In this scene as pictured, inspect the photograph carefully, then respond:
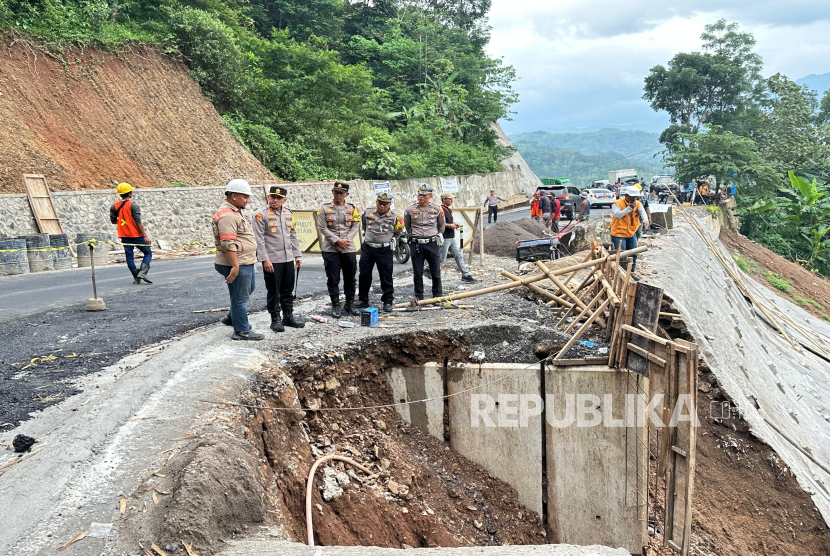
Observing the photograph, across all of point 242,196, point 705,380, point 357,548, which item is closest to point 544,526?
point 705,380

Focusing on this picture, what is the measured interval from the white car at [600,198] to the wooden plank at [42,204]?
2654 centimetres

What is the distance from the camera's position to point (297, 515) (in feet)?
14.4

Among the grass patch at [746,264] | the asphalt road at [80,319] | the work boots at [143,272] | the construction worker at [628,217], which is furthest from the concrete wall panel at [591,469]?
the grass patch at [746,264]

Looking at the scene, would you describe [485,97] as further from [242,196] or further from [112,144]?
[242,196]

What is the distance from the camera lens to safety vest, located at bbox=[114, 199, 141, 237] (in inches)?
387

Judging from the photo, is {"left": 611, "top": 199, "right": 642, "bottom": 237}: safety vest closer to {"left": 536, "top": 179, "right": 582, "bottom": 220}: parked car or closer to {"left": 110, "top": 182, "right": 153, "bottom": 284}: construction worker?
{"left": 110, "top": 182, "right": 153, "bottom": 284}: construction worker

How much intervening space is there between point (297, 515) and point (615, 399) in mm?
3752

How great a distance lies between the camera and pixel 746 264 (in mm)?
21266

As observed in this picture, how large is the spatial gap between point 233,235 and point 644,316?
4289 mm

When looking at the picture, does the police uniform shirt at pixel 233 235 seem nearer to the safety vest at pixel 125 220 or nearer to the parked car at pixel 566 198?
the safety vest at pixel 125 220

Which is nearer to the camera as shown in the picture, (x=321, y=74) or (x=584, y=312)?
(x=584, y=312)

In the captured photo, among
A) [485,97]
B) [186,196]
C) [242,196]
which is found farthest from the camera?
[485,97]

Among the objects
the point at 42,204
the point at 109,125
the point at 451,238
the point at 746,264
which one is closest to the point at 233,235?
the point at 451,238

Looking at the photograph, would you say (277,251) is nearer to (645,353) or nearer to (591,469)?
(645,353)
